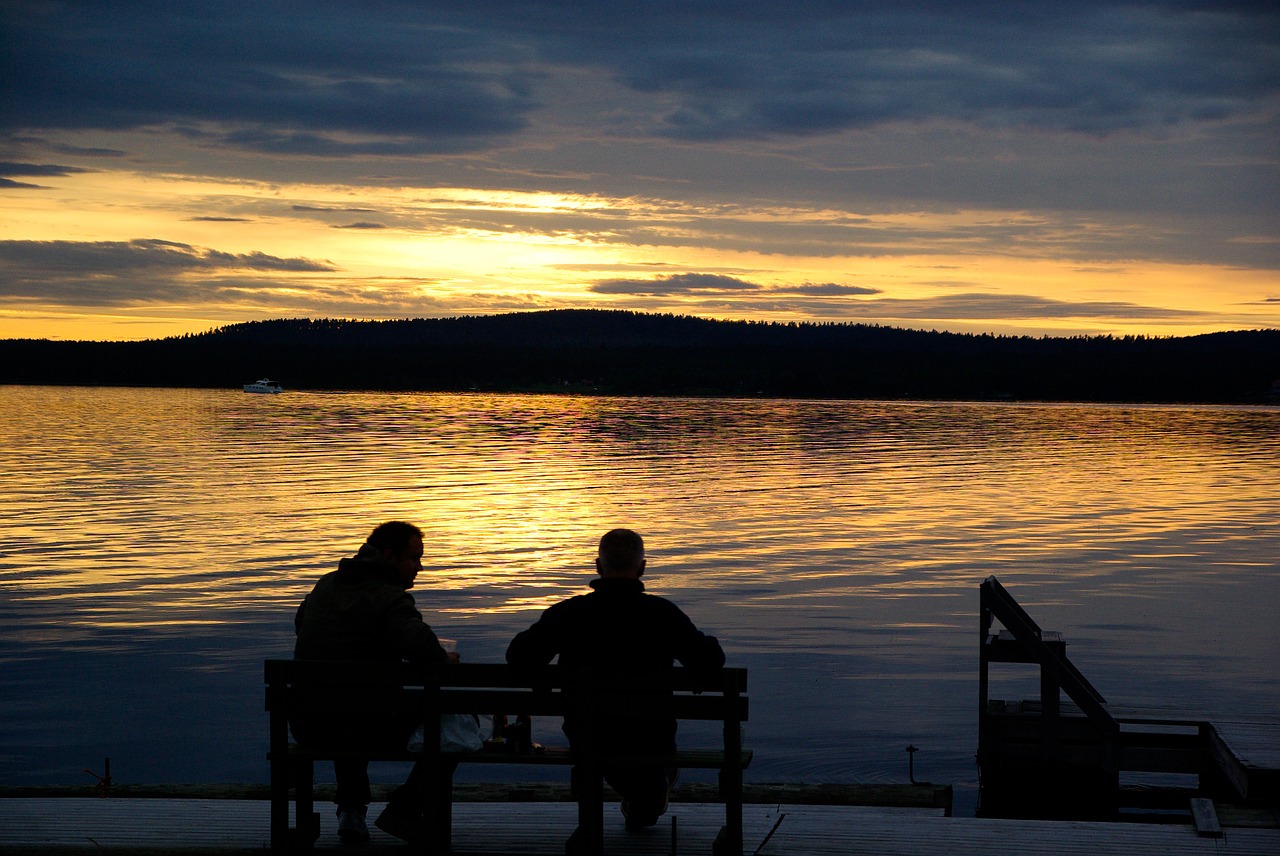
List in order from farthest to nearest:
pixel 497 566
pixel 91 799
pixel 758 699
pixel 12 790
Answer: pixel 497 566 → pixel 758 699 → pixel 12 790 → pixel 91 799

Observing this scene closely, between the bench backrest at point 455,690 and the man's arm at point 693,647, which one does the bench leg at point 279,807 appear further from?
the man's arm at point 693,647

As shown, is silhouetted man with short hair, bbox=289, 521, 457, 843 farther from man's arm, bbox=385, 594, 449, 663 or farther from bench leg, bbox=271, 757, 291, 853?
bench leg, bbox=271, 757, 291, 853

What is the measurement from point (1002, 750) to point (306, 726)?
6667mm

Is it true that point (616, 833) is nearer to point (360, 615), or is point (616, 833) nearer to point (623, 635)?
point (623, 635)

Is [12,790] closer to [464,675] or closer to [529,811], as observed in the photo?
[529,811]

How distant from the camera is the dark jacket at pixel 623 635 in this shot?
6.62 m

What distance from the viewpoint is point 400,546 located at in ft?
22.2

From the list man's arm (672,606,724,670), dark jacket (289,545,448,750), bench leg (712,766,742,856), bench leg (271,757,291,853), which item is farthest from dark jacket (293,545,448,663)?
bench leg (712,766,742,856)

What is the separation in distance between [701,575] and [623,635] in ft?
53.5

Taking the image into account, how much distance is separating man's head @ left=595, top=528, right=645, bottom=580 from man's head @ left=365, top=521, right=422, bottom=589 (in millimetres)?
960

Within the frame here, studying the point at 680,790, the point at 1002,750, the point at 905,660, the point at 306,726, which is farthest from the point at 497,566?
the point at 306,726

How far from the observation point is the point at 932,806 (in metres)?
8.62

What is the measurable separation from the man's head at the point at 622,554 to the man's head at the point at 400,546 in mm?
960

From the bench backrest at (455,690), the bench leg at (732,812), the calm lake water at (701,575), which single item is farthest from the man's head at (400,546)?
the calm lake water at (701,575)
